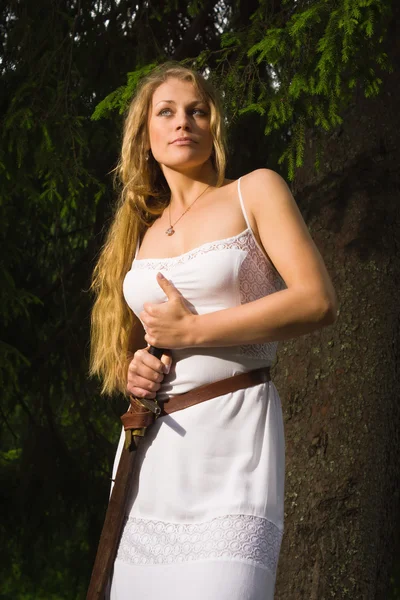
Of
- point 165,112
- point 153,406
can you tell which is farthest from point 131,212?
point 153,406

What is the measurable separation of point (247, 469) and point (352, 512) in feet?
5.59

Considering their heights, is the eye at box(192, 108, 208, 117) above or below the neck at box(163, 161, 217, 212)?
above

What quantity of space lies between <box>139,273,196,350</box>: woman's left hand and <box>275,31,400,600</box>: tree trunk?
1.68 metres

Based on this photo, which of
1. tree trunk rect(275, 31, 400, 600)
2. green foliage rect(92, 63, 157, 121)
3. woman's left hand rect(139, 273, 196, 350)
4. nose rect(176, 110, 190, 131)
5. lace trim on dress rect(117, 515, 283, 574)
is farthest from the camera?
tree trunk rect(275, 31, 400, 600)

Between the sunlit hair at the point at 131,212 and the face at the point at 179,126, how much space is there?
3 cm

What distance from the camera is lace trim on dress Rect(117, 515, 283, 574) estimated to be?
234 centimetres

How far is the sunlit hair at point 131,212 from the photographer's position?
9.29 feet

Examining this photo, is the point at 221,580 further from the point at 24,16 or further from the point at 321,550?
the point at 24,16

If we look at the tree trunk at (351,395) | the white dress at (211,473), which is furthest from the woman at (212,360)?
the tree trunk at (351,395)

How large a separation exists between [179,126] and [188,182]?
174 mm

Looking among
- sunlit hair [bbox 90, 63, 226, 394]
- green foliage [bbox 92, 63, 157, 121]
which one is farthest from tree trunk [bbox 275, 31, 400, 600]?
sunlit hair [bbox 90, 63, 226, 394]

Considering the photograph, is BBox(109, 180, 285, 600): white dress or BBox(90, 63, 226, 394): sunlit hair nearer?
BBox(109, 180, 285, 600): white dress

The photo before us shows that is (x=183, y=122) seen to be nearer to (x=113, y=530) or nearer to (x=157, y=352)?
(x=157, y=352)

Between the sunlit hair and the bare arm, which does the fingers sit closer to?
the bare arm
